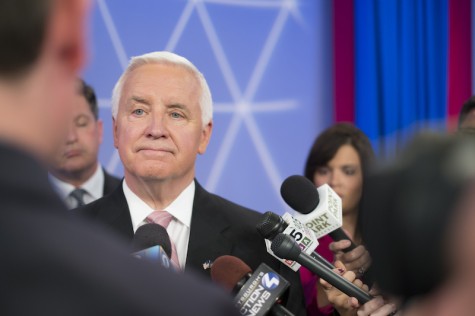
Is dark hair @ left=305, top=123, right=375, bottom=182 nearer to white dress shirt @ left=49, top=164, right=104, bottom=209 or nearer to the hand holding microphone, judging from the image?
white dress shirt @ left=49, top=164, right=104, bottom=209

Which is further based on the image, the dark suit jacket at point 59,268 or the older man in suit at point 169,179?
the older man in suit at point 169,179

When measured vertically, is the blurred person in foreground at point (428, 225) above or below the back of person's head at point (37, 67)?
below

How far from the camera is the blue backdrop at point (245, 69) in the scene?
427 cm

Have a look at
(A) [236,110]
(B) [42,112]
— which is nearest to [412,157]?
(B) [42,112]

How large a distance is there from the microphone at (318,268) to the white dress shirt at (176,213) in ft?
1.91

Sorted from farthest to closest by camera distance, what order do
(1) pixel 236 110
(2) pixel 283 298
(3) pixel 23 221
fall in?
1. (1) pixel 236 110
2. (2) pixel 283 298
3. (3) pixel 23 221

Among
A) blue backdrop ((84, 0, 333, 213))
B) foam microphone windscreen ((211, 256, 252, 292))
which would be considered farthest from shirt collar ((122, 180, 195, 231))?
blue backdrop ((84, 0, 333, 213))

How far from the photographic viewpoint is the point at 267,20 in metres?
4.92

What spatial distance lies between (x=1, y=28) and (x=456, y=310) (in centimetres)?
42

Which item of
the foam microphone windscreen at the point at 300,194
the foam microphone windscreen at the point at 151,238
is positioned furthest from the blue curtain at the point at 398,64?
the foam microphone windscreen at the point at 151,238

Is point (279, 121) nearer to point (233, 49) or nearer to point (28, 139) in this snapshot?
point (233, 49)

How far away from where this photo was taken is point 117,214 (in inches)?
83.5

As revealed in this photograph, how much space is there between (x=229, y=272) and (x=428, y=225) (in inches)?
35.0

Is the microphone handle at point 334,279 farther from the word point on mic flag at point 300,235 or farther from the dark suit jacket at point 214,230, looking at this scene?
the dark suit jacket at point 214,230
